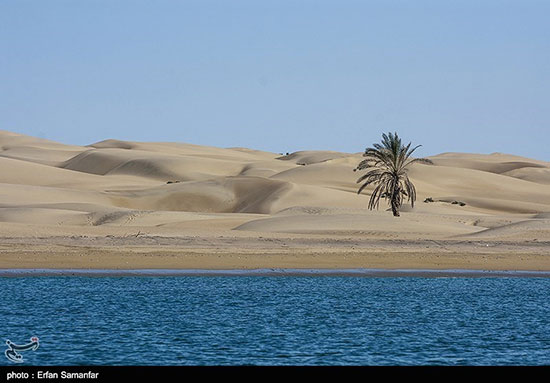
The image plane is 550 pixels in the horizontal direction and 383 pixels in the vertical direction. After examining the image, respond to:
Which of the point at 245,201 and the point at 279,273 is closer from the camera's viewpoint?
the point at 279,273

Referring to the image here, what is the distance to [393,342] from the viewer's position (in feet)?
79.2

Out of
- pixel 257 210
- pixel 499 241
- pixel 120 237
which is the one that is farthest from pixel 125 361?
pixel 257 210

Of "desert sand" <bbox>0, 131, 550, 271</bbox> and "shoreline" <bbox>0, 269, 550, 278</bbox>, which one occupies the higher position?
"desert sand" <bbox>0, 131, 550, 271</bbox>

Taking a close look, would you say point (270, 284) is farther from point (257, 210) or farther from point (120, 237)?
point (257, 210)

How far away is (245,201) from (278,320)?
63862 mm

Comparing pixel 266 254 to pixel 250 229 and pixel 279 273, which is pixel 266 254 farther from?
pixel 250 229

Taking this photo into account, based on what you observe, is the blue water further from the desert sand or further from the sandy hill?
the sandy hill

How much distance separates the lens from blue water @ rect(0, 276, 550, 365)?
21.8 m

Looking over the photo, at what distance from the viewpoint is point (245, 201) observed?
91625 millimetres

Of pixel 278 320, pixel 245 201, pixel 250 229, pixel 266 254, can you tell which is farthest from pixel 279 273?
pixel 245 201

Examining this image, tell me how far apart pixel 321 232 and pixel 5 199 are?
38803 mm

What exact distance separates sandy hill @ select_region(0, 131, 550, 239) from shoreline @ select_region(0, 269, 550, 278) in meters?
13.5

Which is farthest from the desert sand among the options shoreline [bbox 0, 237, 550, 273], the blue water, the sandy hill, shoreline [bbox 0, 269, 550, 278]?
the blue water

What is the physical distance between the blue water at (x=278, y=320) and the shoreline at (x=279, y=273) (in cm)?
26
